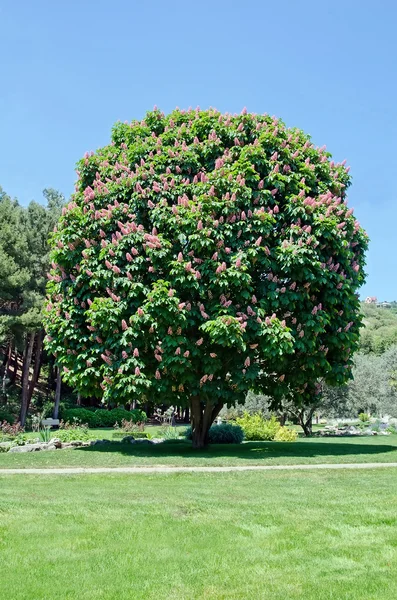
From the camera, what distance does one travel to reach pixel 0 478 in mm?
12453

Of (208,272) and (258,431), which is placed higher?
(208,272)

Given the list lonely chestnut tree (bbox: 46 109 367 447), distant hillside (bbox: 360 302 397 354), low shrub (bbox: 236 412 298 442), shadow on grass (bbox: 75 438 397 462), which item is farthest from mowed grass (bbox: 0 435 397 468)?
distant hillside (bbox: 360 302 397 354)

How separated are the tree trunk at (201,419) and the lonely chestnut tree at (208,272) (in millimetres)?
49

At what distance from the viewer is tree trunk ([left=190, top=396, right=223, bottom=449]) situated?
63.4ft

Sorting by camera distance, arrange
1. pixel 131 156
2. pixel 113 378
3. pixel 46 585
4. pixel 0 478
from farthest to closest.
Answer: pixel 131 156
pixel 113 378
pixel 0 478
pixel 46 585

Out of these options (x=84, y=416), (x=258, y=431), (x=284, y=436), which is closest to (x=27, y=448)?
(x=258, y=431)

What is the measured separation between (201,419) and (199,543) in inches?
504

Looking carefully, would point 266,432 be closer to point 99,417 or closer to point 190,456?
point 190,456

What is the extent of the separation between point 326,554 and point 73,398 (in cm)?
4945

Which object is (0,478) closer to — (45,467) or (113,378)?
(45,467)

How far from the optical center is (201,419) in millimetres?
19625

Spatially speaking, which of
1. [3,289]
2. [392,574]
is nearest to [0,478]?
[392,574]

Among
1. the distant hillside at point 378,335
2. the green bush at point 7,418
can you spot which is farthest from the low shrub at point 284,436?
the distant hillside at point 378,335

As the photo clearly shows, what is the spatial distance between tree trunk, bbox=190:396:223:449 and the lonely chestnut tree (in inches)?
1.9
